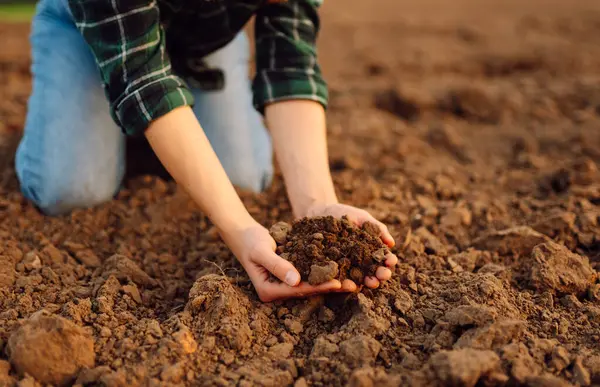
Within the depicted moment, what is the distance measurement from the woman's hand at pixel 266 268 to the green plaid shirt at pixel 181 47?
1.26ft

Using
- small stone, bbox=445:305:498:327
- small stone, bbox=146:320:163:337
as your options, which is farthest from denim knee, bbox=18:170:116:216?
small stone, bbox=445:305:498:327

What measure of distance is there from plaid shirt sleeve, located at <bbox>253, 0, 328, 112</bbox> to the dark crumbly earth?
39 centimetres

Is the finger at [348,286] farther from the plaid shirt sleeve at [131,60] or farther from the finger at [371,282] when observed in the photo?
the plaid shirt sleeve at [131,60]

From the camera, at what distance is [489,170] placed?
2.45 metres

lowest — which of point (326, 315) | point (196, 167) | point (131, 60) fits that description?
point (326, 315)

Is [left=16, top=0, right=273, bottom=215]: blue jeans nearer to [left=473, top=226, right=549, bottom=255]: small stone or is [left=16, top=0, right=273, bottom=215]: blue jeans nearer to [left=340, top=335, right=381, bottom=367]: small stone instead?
[left=340, top=335, right=381, bottom=367]: small stone

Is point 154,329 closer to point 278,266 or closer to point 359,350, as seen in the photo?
point 278,266

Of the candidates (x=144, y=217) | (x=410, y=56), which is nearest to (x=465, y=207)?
(x=144, y=217)

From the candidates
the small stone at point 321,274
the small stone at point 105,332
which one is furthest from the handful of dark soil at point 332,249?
the small stone at point 105,332

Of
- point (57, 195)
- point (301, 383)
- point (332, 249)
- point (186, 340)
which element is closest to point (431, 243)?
point (332, 249)

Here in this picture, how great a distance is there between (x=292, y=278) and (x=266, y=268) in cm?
9

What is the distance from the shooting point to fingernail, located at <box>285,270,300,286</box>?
1417 mm

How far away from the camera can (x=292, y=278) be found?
1419mm

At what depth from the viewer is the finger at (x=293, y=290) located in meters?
1.44
